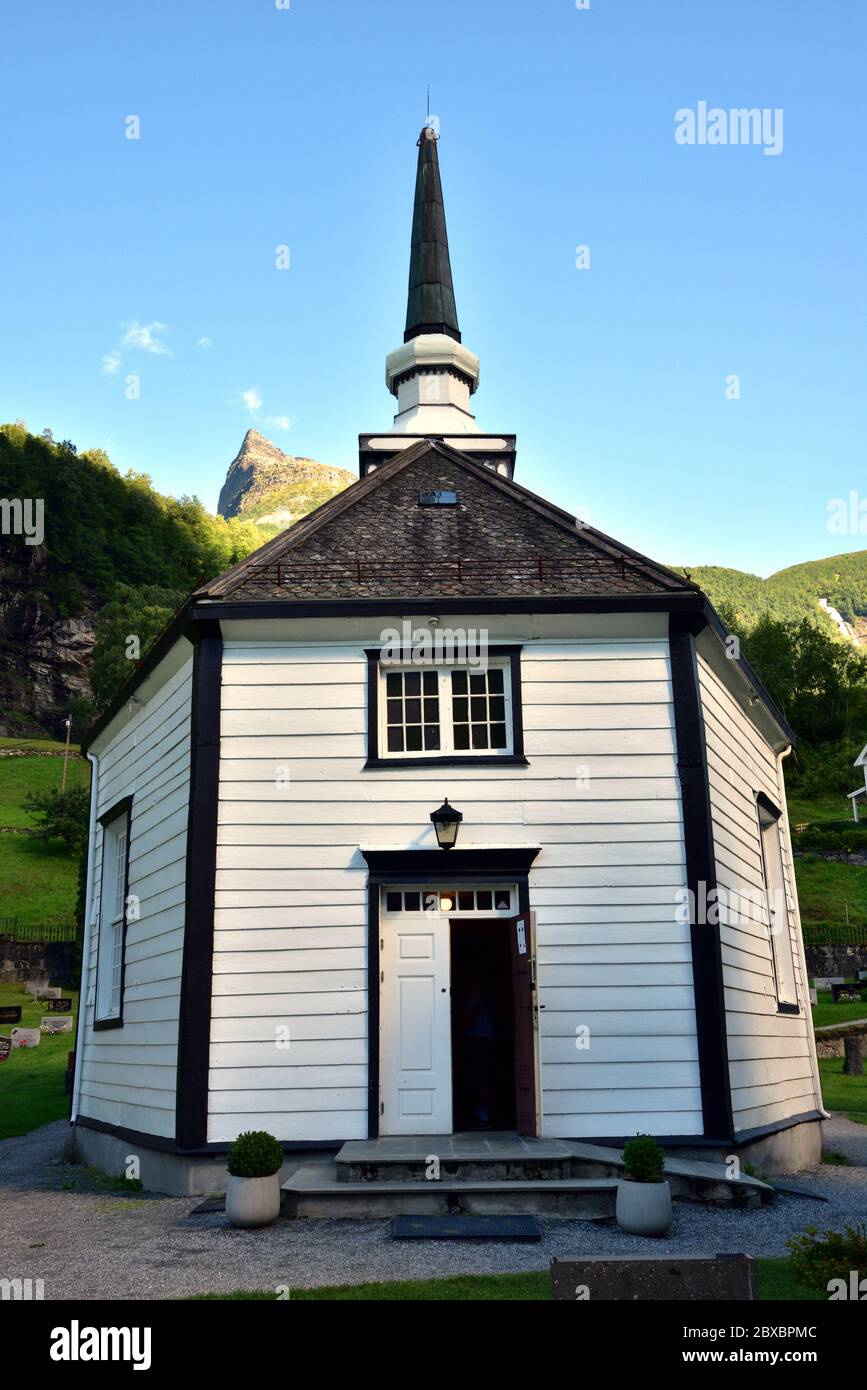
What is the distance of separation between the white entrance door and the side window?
4828mm

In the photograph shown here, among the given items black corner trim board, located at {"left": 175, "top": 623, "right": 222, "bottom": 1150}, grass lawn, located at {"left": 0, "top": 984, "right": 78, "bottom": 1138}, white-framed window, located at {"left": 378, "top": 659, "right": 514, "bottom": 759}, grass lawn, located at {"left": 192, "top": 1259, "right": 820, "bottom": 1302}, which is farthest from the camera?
grass lawn, located at {"left": 0, "top": 984, "right": 78, "bottom": 1138}

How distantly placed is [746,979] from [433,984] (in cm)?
354

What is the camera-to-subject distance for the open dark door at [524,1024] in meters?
10.1

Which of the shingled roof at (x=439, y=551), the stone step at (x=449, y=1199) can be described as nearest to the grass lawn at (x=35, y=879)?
the shingled roof at (x=439, y=551)

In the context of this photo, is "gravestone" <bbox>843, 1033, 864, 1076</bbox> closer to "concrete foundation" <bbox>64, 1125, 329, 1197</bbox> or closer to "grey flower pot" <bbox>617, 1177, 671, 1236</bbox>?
"concrete foundation" <bbox>64, 1125, 329, 1197</bbox>

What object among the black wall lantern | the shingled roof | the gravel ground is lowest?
the gravel ground

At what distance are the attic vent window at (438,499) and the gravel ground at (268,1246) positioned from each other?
26.7ft

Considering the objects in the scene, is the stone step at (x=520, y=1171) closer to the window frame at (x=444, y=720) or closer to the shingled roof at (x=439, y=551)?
the window frame at (x=444, y=720)

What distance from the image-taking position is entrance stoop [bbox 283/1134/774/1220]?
8.48m

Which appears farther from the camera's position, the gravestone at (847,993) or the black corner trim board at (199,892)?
the gravestone at (847,993)

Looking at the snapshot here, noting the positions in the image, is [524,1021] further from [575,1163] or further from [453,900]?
[575,1163]

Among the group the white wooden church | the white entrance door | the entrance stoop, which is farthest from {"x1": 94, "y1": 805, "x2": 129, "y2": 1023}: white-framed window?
the entrance stoop
